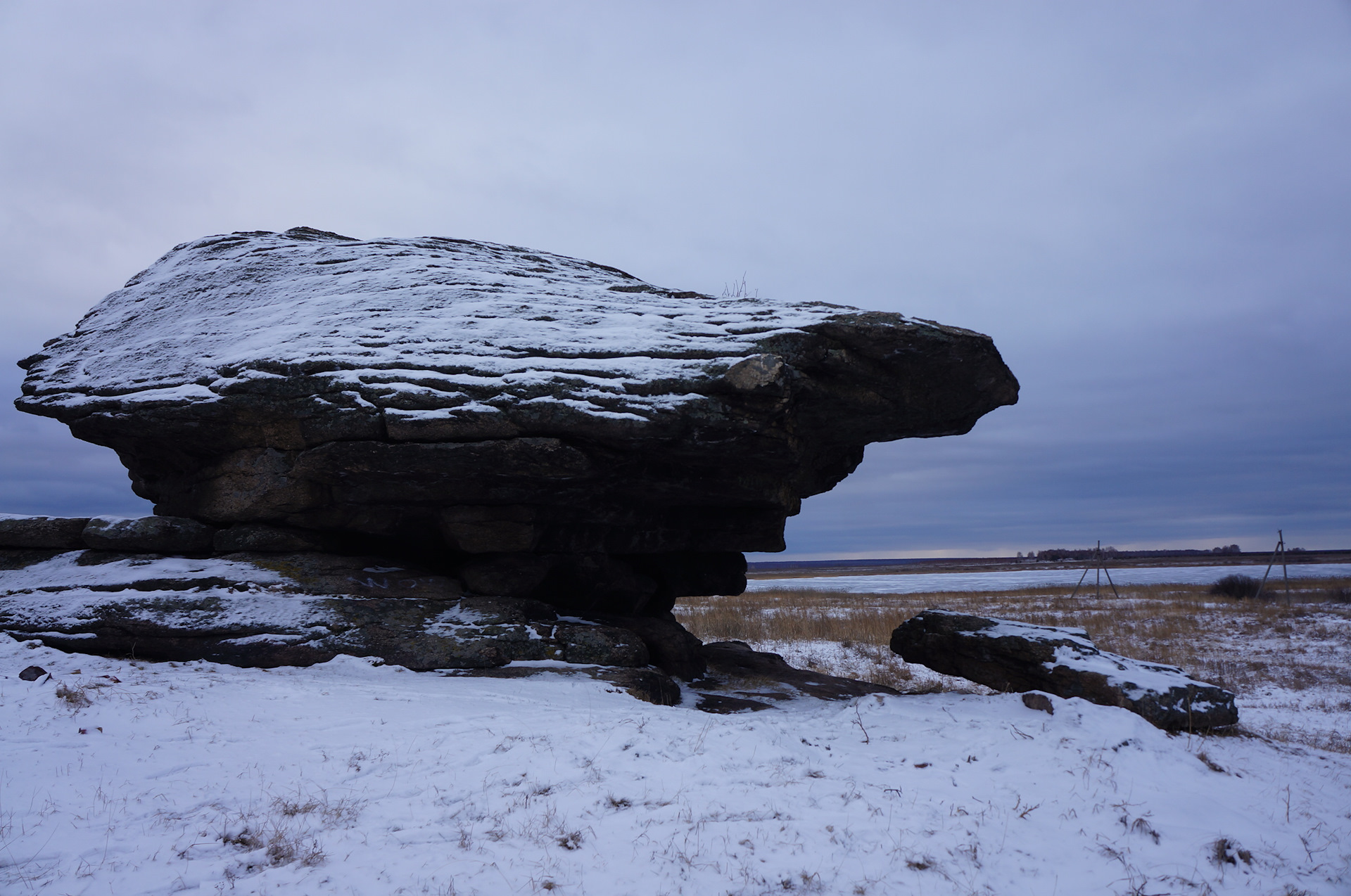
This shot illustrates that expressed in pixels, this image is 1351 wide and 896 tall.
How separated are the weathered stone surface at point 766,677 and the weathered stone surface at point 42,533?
10231mm

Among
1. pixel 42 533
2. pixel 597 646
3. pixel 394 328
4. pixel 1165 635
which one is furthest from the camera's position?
pixel 1165 635

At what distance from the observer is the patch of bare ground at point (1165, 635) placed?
11875mm

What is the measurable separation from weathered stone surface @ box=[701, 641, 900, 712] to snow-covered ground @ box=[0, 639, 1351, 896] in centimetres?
228

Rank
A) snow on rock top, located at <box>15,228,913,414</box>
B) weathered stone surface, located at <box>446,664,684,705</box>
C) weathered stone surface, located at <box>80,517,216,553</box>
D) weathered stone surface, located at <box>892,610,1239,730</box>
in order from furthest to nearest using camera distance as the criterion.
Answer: weathered stone surface, located at <box>80,517,216,553</box>, snow on rock top, located at <box>15,228,913,414</box>, weathered stone surface, located at <box>446,664,684,705</box>, weathered stone surface, located at <box>892,610,1239,730</box>

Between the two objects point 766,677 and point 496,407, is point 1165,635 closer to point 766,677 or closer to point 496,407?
point 766,677

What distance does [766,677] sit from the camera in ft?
39.7

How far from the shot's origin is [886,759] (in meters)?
6.88

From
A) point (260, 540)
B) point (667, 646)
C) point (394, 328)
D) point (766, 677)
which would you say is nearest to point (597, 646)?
point (667, 646)

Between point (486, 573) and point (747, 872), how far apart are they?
7326 mm

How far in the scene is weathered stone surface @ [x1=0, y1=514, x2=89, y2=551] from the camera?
1076cm

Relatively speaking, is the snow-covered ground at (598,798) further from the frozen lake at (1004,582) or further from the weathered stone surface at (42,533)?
the frozen lake at (1004,582)

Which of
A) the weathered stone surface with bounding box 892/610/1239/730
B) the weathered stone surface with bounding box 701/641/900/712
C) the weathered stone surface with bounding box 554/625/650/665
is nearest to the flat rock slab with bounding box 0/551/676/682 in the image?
the weathered stone surface with bounding box 554/625/650/665

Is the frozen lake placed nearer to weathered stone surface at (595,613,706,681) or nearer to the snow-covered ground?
weathered stone surface at (595,613,706,681)

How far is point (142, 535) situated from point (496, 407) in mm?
6069
